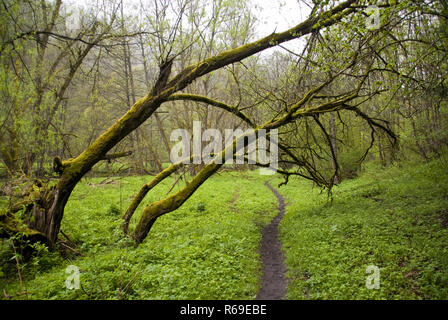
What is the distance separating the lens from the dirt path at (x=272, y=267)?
552cm

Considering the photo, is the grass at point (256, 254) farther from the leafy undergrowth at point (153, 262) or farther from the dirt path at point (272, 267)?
the dirt path at point (272, 267)

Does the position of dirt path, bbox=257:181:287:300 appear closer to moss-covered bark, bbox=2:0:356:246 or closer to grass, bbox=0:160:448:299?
grass, bbox=0:160:448:299

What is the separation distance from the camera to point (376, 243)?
6.38 metres

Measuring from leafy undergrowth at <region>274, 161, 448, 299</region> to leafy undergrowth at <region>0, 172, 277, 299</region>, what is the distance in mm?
1193

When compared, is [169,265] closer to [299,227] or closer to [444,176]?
[299,227]

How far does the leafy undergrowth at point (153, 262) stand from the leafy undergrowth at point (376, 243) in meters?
1.19

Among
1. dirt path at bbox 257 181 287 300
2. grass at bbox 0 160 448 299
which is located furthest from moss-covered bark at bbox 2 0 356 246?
dirt path at bbox 257 181 287 300

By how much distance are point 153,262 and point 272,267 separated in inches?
115

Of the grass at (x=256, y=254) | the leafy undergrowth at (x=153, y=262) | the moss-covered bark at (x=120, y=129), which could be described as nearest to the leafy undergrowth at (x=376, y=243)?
the grass at (x=256, y=254)

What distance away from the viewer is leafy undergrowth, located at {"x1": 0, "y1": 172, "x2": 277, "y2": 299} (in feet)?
16.5

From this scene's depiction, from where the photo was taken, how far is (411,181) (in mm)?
11055

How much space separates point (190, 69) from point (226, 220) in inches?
224

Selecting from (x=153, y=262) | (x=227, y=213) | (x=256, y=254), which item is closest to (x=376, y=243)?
(x=256, y=254)
